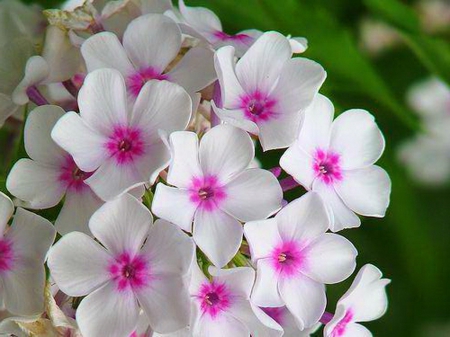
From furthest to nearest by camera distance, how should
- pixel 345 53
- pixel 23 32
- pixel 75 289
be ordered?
pixel 345 53
pixel 23 32
pixel 75 289

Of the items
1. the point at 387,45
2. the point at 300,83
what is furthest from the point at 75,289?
the point at 387,45

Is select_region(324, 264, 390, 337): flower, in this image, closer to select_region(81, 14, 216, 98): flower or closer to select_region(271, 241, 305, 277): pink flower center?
select_region(271, 241, 305, 277): pink flower center

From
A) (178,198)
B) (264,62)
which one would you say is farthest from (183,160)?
(264,62)

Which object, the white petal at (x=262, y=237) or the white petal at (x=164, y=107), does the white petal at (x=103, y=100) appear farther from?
the white petal at (x=262, y=237)

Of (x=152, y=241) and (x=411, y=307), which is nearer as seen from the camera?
(x=152, y=241)

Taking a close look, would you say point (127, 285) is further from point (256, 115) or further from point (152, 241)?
point (256, 115)

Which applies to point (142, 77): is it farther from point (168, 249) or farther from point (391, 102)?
point (391, 102)


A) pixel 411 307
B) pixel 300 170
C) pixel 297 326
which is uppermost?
pixel 300 170
